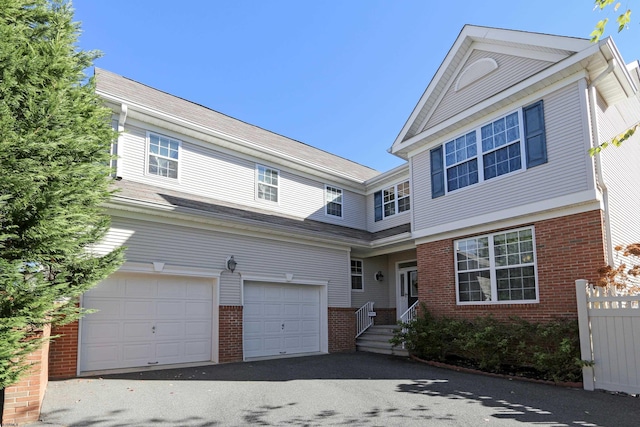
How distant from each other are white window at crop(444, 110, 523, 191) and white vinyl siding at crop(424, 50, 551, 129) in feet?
2.60

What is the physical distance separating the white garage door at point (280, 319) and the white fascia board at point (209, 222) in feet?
4.59

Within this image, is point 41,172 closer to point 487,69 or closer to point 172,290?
point 172,290

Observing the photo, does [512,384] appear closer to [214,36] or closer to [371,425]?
[371,425]

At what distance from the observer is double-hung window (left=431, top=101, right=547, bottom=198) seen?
1000 centimetres

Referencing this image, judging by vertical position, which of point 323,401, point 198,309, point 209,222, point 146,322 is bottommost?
point 323,401

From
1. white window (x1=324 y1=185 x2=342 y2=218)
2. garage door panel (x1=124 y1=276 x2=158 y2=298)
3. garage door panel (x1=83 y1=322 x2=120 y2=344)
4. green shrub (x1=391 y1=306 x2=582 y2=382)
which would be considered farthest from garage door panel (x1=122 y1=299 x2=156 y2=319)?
white window (x1=324 y1=185 x2=342 y2=218)

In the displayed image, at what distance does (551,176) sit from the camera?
953 cm

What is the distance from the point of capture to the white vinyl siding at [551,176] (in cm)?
916

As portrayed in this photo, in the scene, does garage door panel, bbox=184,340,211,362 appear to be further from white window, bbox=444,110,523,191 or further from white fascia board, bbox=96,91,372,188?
white window, bbox=444,110,523,191

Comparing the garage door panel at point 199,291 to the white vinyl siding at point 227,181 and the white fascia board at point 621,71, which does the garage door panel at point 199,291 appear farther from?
the white fascia board at point 621,71

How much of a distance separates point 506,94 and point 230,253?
7808 mm

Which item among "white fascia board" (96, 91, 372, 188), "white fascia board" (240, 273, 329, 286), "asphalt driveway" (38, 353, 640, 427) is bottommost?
"asphalt driveway" (38, 353, 640, 427)

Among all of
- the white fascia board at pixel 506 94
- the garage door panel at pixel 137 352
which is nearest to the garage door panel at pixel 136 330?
the garage door panel at pixel 137 352

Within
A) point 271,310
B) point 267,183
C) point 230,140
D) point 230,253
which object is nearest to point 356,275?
point 271,310
